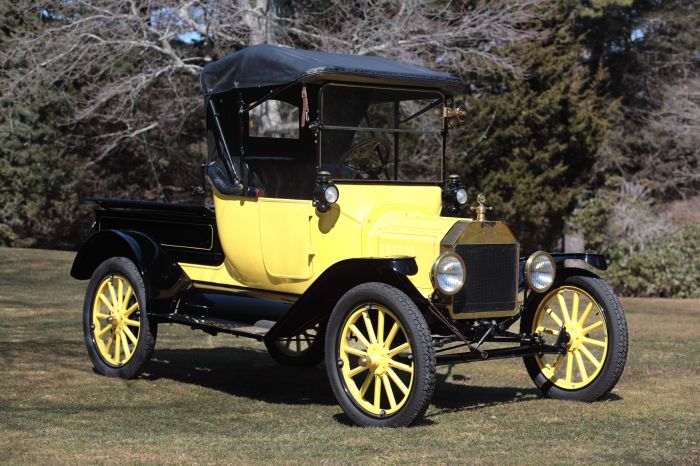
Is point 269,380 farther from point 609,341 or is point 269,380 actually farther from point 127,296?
point 609,341

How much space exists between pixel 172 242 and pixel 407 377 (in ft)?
6.87

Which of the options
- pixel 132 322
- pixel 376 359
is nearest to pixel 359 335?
pixel 376 359

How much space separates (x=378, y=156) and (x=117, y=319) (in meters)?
2.40

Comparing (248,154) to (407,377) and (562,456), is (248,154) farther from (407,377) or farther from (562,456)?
(562,456)

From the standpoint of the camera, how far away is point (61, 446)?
6141 mm

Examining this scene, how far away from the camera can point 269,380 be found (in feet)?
29.7

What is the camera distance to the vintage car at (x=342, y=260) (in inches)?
274

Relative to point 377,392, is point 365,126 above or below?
above

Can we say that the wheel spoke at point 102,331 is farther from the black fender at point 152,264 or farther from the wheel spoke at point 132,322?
the black fender at point 152,264

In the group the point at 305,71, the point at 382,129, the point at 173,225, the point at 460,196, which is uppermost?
the point at 305,71

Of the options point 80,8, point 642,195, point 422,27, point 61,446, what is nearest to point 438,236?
point 61,446

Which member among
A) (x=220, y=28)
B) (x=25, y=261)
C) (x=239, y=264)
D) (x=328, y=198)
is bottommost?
(x=25, y=261)

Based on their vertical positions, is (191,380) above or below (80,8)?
below

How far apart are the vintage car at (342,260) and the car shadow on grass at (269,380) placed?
0.85 feet
